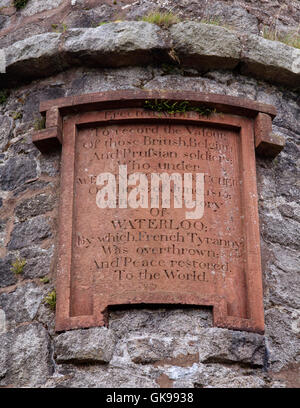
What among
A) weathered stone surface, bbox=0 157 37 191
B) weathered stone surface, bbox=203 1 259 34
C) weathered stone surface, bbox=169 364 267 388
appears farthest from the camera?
weathered stone surface, bbox=203 1 259 34

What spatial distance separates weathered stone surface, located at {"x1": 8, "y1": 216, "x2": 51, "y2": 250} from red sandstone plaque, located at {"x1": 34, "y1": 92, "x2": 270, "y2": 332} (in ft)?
0.62

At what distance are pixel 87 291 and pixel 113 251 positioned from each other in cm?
29

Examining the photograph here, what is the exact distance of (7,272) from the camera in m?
4.87

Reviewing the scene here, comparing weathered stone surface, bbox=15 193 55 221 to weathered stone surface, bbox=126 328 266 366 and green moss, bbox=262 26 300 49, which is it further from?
green moss, bbox=262 26 300 49

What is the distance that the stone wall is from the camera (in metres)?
4.31

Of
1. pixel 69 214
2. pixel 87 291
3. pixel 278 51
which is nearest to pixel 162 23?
pixel 278 51

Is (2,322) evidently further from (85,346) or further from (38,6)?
(38,6)

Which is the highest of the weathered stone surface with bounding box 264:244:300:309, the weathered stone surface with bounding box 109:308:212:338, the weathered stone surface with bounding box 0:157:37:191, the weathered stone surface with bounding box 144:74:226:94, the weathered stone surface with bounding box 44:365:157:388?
the weathered stone surface with bounding box 144:74:226:94

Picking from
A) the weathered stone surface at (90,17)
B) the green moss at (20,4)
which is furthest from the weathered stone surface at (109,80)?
the green moss at (20,4)

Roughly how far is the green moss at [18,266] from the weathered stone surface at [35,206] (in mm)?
317

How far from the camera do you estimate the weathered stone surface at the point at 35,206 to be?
497 centimetres

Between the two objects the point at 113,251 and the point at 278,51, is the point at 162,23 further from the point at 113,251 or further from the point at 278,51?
the point at 113,251

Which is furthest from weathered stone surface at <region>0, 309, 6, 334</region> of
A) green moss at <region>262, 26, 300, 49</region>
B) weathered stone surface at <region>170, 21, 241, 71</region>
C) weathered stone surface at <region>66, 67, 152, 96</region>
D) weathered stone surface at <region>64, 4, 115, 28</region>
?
green moss at <region>262, 26, 300, 49</region>

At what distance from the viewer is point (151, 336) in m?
4.36
